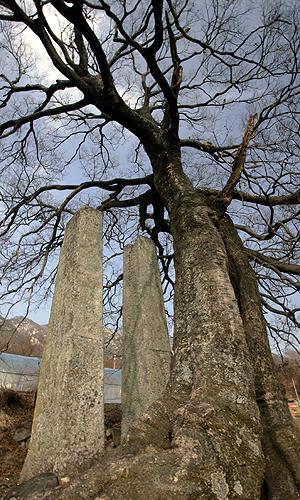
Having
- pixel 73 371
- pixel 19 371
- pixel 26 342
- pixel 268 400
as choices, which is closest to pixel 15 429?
pixel 73 371

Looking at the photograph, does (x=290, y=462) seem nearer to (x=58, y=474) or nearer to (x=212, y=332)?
Answer: (x=212, y=332)

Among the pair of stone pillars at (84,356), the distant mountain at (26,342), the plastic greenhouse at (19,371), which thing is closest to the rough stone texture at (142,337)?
the pair of stone pillars at (84,356)

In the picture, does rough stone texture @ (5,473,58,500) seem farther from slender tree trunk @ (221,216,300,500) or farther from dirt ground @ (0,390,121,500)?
slender tree trunk @ (221,216,300,500)

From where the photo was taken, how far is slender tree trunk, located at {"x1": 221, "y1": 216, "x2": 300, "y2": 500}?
1790mm

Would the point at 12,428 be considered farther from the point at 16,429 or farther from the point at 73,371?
the point at 73,371

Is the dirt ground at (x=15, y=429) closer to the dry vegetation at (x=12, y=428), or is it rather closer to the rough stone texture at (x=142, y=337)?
the dry vegetation at (x=12, y=428)

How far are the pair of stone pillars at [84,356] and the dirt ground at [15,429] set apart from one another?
66 centimetres

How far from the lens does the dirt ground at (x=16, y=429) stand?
121 inches

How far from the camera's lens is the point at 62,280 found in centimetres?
297

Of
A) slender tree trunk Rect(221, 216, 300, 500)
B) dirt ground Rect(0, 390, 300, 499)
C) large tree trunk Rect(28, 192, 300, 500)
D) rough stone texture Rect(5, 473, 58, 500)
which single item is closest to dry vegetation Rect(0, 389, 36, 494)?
dirt ground Rect(0, 390, 300, 499)

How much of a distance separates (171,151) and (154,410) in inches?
134

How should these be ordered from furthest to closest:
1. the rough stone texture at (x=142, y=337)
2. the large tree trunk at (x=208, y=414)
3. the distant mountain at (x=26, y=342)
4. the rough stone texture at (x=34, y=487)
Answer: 1. the distant mountain at (x=26, y=342)
2. the rough stone texture at (x=142, y=337)
3. the rough stone texture at (x=34, y=487)
4. the large tree trunk at (x=208, y=414)

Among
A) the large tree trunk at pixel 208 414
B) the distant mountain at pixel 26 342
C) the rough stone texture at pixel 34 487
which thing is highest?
the distant mountain at pixel 26 342

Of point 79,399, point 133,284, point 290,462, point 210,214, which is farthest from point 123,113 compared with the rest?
point 290,462
